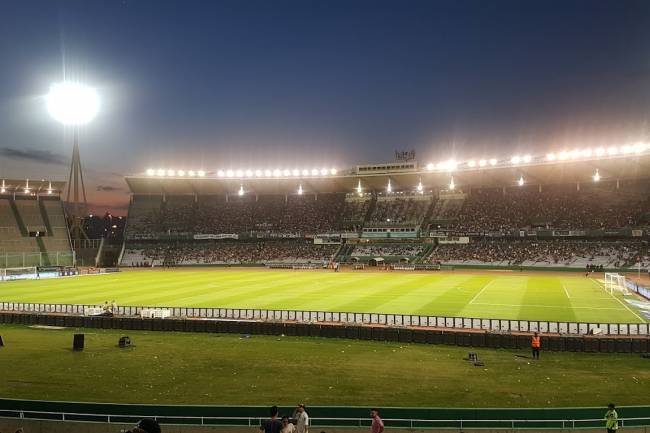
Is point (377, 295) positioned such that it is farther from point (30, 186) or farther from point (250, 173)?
point (30, 186)

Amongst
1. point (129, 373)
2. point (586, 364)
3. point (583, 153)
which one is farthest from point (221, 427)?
point (583, 153)

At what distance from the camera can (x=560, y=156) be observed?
68.4 m

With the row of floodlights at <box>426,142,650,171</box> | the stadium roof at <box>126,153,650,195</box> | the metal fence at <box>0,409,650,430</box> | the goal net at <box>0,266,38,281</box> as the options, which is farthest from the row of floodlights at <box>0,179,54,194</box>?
the metal fence at <box>0,409,650,430</box>

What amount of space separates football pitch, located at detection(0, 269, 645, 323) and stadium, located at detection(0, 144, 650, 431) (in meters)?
0.34

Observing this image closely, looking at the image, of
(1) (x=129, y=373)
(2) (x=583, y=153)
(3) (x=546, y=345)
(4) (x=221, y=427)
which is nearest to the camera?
(4) (x=221, y=427)

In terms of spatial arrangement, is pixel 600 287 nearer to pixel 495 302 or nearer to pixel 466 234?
pixel 495 302

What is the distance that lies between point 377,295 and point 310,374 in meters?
23.3

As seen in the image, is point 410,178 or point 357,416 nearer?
point 357,416

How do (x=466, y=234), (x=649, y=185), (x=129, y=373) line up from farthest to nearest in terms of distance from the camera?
(x=466, y=234), (x=649, y=185), (x=129, y=373)

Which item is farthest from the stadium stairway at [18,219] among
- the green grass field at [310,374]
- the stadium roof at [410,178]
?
the green grass field at [310,374]

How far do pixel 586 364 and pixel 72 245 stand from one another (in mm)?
86864

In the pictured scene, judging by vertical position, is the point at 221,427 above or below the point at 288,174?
below

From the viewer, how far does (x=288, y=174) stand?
298 ft

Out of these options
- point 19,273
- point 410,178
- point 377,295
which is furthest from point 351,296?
point 19,273
